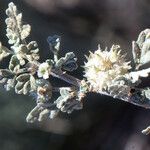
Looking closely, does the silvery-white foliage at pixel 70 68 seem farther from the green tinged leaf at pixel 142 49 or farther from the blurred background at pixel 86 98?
the blurred background at pixel 86 98

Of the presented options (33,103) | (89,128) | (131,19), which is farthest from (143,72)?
(131,19)

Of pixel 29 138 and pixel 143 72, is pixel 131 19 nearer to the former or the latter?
pixel 29 138

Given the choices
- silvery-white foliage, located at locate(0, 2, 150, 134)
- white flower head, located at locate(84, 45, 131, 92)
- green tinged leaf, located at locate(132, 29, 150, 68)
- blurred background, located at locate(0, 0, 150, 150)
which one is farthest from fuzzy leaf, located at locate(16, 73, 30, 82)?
blurred background, located at locate(0, 0, 150, 150)

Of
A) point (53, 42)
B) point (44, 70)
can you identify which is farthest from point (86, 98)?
point (44, 70)

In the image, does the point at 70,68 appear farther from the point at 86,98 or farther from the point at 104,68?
the point at 86,98

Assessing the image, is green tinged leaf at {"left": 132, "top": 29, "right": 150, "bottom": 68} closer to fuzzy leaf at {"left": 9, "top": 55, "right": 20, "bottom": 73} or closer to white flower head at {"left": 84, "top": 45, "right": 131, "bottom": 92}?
white flower head at {"left": 84, "top": 45, "right": 131, "bottom": 92}

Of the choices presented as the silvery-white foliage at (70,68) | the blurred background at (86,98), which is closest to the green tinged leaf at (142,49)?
the silvery-white foliage at (70,68)
